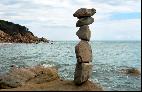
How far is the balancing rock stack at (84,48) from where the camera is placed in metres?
23.6

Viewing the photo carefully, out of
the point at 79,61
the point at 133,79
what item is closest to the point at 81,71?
the point at 79,61

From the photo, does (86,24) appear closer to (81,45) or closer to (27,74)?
(81,45)

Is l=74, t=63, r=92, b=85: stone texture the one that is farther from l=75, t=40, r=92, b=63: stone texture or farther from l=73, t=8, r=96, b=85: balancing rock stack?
l=75, t=40, r=92, b=63: stone texture

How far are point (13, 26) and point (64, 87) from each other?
155 metres

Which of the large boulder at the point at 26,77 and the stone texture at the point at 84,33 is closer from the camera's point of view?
the stone texture at the point at 84,33

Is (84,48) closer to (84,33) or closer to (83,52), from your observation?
(83,52)

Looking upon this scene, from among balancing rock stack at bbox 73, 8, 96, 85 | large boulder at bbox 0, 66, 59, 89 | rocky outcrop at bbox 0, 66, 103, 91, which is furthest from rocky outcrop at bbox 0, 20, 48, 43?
balancing rock stack at bbox 73, 8, 96, 85

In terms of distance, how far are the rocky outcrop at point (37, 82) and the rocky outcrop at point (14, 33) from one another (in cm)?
12532

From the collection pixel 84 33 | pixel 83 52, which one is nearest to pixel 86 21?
pixel 84 33

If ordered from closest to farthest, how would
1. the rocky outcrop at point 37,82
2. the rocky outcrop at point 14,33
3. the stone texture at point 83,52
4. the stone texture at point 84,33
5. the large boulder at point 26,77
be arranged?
the rocky outcrop at point 37,82
the stone texture at point 83,52
the stone texture at point 84,33
the large boulder at point 26,77
the rocky outcrop at point 14,33

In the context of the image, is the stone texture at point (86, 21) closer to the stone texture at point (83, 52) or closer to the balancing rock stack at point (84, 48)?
the balancing rock stack at point (84, 48)

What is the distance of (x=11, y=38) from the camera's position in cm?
16175

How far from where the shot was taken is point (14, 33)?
550 feet

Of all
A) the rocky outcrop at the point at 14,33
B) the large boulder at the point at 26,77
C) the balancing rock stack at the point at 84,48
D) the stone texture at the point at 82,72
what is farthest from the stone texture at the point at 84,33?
the rocky outcrop at the point at 14,33
